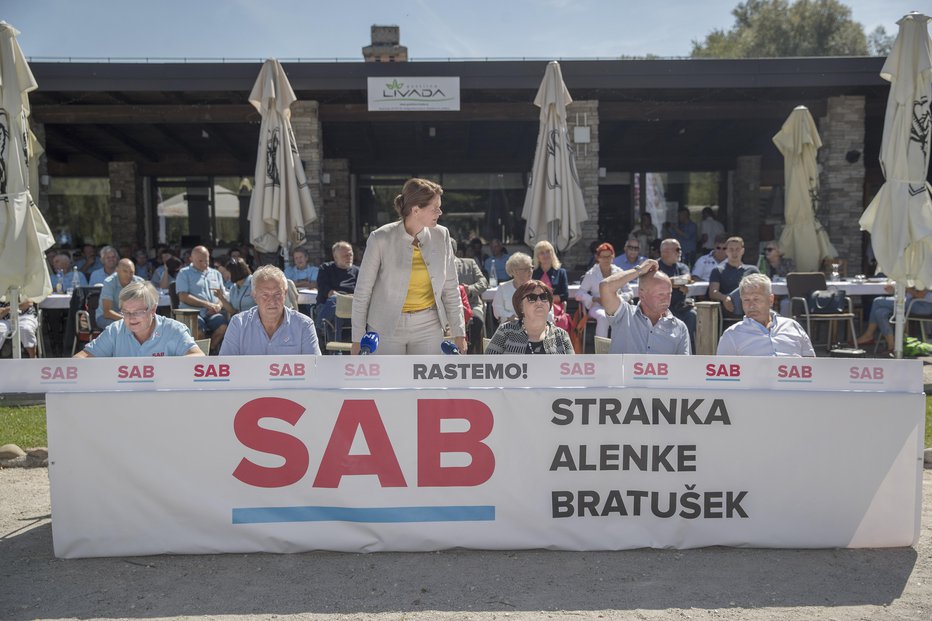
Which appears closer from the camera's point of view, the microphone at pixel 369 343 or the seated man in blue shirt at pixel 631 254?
the microphone at pixel 369 343

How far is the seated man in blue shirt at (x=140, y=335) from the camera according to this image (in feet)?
12.6

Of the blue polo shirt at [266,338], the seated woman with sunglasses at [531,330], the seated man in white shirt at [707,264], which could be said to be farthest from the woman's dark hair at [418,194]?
the seated man in white shirt at [707,264]

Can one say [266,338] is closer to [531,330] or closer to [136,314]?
[136,314]

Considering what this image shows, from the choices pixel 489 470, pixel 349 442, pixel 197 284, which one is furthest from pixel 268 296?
pixel 197 284

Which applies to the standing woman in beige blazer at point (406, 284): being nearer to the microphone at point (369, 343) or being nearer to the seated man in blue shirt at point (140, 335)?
the microphone at point (369, 343)

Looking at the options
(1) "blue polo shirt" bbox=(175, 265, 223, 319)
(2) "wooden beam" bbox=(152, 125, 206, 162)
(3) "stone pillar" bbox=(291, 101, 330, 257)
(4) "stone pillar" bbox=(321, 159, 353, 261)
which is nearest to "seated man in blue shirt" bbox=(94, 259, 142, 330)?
(1) "blue polo shirt" bbox=(175, 265, 223, 319)

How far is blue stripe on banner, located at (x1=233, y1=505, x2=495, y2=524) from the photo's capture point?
3.28 meters

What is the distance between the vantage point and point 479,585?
3010mm

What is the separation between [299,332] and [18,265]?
333 centimetres

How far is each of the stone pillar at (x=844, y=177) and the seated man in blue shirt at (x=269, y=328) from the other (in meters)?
9.91

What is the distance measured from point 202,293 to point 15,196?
1958 mm

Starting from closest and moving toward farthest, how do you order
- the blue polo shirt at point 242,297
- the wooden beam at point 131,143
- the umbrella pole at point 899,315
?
1. the umbrella pole at point 899,315
2. the blue polo shirt at point 242,297
3. the wooden beam at point 131,143

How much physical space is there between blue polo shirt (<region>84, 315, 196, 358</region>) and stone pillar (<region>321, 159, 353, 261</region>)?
35.4ft

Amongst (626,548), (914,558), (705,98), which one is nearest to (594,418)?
(626,548)
